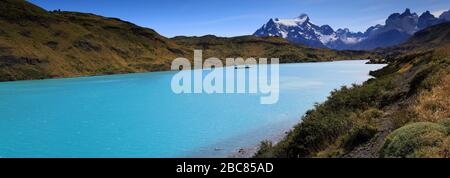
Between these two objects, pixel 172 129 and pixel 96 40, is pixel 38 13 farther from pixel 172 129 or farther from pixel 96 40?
pixel 172 129

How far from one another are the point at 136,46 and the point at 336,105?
18003cm

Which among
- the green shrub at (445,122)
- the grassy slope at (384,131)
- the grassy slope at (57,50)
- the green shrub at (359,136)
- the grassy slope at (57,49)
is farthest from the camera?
the grassy slope at (57,49)

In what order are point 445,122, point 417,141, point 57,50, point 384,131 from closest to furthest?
point 417,141
point 445,122
point 384,131
point 57,50

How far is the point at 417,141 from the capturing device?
11500 mm

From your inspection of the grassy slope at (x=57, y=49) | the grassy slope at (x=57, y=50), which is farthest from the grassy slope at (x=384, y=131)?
the grassy slope at (x=57, y=49)

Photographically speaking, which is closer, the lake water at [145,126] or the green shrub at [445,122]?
the green shrub at [445,122]

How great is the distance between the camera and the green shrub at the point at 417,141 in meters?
10.7

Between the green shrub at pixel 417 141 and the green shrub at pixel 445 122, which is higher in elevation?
the green shrub at pixel 445 122

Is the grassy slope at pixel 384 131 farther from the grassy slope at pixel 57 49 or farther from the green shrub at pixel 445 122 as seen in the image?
the grassy slope at pixel 57 49

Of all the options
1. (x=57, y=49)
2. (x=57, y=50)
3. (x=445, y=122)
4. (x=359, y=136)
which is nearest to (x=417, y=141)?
(x=445, y=122)

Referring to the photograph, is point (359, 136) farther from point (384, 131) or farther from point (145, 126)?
point (145, 126)

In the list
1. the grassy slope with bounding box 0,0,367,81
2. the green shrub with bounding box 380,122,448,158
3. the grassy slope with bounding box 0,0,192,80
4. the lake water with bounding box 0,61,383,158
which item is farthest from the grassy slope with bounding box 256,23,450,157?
the grassy slope with bounding box 0,0,192,80

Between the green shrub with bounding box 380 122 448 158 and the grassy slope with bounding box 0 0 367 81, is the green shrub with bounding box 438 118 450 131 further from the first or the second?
the grassy slope with bounding box 0 0 367 81
